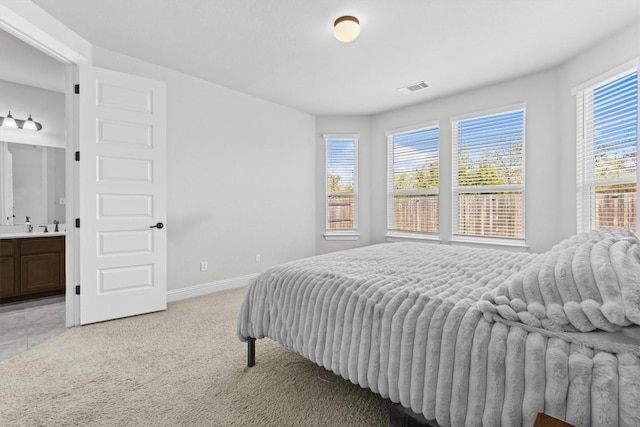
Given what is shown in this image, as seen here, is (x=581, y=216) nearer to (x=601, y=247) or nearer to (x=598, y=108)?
(x=598, y=108)

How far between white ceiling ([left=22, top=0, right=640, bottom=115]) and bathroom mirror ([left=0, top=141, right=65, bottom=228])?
7.25ft

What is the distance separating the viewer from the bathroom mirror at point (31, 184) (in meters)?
3.95

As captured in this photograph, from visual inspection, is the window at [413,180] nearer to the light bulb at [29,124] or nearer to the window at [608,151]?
the window at [608,151]

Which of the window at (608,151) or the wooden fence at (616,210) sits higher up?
the window at (608,151)

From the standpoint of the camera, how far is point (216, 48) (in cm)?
306

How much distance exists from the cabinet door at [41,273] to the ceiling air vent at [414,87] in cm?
478

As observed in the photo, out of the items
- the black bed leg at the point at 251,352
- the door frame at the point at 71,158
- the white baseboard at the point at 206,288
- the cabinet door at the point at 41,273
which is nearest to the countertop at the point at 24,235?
the cabinet door at the point at 41,273

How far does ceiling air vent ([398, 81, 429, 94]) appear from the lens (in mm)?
3928

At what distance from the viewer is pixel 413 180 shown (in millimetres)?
4844

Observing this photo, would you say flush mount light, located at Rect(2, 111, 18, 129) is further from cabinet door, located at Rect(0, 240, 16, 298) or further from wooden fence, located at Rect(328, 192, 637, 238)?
wooden fence, located at Rect(328, 192, 637, 238)

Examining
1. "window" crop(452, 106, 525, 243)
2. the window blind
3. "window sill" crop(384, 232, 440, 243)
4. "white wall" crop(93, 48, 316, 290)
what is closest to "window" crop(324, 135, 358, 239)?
the window blind

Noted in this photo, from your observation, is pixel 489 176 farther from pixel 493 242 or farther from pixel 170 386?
pixel 170 386

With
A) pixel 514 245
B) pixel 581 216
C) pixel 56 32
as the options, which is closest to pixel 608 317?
pixel 581 216

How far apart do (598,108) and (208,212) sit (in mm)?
4279
